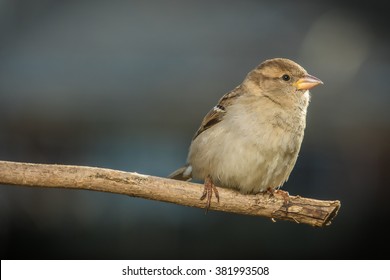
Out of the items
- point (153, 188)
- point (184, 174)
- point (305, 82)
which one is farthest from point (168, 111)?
point (153, 188)

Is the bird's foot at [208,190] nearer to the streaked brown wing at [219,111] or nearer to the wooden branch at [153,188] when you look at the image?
the wooden branch at [153,188]

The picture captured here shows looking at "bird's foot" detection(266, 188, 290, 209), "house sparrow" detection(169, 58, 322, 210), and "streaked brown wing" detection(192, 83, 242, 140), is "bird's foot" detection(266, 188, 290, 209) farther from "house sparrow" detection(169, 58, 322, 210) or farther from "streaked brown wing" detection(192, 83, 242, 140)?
"streaked brown wing" detection(192, 83, 242, 140)

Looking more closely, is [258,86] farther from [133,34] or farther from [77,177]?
[133,34]

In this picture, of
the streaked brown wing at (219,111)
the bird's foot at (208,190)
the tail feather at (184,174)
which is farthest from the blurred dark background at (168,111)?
the bird's foot at (208,190)

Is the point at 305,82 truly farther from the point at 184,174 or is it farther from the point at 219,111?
the point at 184,174

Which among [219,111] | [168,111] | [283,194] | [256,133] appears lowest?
[283,194]

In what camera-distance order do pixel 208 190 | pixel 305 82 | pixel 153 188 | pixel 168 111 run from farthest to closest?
pixel 168 111
pixel 305 82
pixel 208 190
pixel 153 188

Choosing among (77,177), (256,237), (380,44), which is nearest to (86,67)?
(256,237)
